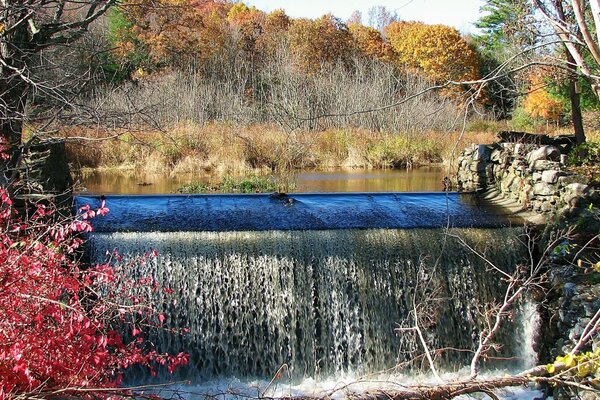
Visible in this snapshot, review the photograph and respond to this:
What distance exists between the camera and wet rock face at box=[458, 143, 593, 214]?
7535mm

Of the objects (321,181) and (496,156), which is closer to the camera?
(496,156)

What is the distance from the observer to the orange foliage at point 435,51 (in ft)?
101

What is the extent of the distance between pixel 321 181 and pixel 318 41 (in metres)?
16.2

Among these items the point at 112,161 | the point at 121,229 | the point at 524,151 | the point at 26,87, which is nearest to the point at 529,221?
the point at 524,151

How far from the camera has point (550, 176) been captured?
7879 millimetres

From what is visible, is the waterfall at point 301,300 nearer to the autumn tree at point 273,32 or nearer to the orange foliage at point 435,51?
the autumn tree at point 273,32

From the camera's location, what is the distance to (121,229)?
282 inches

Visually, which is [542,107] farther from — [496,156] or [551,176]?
[551,176]

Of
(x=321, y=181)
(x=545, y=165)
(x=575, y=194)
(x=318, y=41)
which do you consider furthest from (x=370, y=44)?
(x=575, y=194)

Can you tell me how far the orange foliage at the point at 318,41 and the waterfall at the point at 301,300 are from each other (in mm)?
20133

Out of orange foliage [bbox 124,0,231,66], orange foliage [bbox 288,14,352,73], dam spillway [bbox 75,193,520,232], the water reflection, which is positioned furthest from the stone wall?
orange foliage [bbox 288,14,352,73]

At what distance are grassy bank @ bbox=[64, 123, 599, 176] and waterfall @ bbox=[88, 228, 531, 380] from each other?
6230 millimetres

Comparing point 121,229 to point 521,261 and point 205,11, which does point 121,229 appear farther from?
point 205,11

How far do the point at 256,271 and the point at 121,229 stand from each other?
64.3 inches
